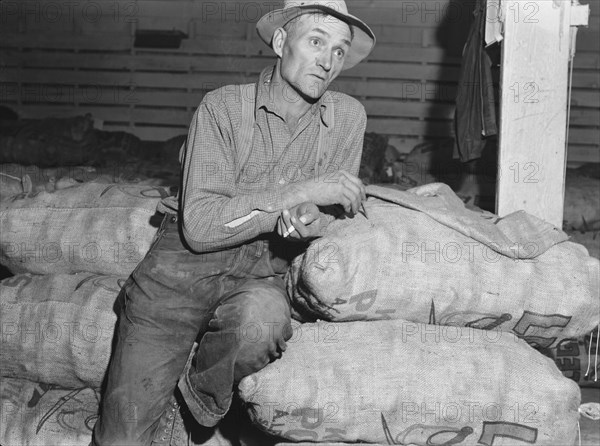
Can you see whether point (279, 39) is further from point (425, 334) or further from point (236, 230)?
point (425, 334)

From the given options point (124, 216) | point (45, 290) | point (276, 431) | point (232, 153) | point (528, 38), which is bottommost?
point (276, 431)

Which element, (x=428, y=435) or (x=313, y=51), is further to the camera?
(x=313, y=51)

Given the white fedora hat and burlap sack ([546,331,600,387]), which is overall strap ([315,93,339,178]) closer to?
the white fedora hat

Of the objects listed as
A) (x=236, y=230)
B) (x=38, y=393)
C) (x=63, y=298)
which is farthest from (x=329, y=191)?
(x=38, y=393)

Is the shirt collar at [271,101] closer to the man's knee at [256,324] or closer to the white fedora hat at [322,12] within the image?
the white fedora hat at [322,12]

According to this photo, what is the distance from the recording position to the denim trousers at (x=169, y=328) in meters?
3.16

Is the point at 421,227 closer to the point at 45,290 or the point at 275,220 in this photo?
the point at 275,220

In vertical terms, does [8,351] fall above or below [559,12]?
below

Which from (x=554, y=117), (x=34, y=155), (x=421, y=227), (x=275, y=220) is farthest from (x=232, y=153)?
(x=34, y=155)

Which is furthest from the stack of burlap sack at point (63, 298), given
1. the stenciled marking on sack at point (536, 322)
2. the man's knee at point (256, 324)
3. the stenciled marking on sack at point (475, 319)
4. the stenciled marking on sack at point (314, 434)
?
the stenciled marking on sack at point (536, 322)

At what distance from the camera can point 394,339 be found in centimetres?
319

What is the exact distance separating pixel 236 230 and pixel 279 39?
822 millimetres

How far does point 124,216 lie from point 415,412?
5.36ft

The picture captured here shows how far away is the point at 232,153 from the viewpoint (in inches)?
130
